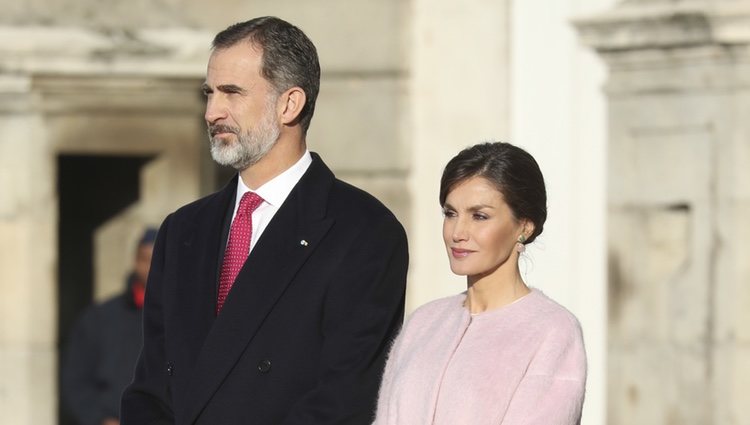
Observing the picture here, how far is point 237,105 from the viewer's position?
501cm

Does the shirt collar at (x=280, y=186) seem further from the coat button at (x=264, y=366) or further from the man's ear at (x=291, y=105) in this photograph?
the coat button at (x=264, y=366)

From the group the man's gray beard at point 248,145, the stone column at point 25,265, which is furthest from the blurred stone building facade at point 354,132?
the man's gray beard at point 248,145

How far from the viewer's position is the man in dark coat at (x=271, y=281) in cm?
491

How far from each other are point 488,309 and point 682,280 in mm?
3598

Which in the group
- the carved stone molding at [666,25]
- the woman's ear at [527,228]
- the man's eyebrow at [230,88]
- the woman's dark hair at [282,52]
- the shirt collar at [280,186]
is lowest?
the woman's ear at [527,228]

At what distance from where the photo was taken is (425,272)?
9.55 meters

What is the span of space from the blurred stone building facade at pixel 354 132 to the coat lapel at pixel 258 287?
3686mm

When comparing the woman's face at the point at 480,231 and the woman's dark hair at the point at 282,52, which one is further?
the woman's dark hair at the point at 282,52

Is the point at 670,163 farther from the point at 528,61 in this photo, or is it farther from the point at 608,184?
the point at 528,61

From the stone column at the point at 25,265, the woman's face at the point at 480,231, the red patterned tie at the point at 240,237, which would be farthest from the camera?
the stone column at the point at 25,265

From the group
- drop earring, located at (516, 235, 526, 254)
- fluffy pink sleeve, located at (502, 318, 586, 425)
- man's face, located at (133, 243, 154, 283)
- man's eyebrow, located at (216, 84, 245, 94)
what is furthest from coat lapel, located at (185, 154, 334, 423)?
man's face, located at (133, 243, 154, 283)

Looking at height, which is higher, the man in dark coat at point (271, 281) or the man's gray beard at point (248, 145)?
the man's gray beard at point (248, 145)

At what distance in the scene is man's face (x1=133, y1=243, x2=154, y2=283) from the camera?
891 centimetres

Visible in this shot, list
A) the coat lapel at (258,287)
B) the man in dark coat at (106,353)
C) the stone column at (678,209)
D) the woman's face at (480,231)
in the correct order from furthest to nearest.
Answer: the man in dark coat at (106,353), the stone column at (678,209), the coat lapel at (258,287), the woman's face at (480,231)
